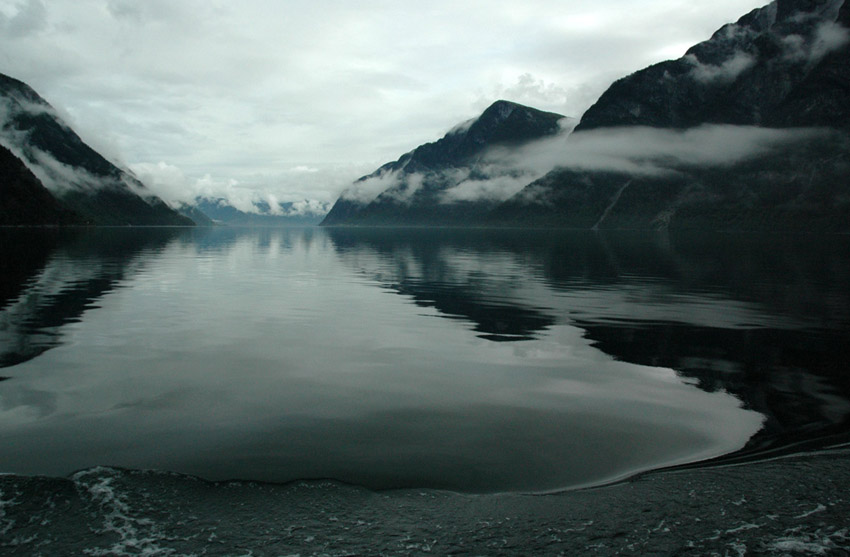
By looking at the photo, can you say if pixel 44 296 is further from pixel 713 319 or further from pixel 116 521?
pixel 713 319

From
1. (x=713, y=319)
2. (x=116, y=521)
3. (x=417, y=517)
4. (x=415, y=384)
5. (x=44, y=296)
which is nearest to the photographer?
(x=116, y=521)

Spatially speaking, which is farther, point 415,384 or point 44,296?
point 44,296

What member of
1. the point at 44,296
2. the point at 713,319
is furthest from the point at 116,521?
the point at 44,296

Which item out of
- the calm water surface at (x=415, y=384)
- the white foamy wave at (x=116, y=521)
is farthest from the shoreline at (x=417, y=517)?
the calm water surface at (x=415, y=384)

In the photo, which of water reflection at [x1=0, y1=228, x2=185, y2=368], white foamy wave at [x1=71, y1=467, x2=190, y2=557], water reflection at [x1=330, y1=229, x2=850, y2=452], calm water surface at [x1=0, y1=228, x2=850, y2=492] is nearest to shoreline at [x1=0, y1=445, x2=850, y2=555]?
white foamy wave at [x1=71, y1=467, x2=190, y2=557]

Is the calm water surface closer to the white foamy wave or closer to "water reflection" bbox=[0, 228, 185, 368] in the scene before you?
"water reflection" bbox=[0, 228, 185, 368]

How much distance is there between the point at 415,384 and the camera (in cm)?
2077

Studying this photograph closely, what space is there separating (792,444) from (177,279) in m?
52.2

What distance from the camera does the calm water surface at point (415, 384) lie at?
46.2 ft

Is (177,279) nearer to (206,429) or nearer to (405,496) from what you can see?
(206,429)

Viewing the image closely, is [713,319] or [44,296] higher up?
[713,319]

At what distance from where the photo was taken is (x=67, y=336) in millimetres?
27688

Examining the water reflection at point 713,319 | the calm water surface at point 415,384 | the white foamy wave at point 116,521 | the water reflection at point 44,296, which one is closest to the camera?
the white foamy wave at point 116,521

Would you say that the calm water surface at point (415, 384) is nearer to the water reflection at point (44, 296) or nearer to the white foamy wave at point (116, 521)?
the water reflection at point (44, 296)
